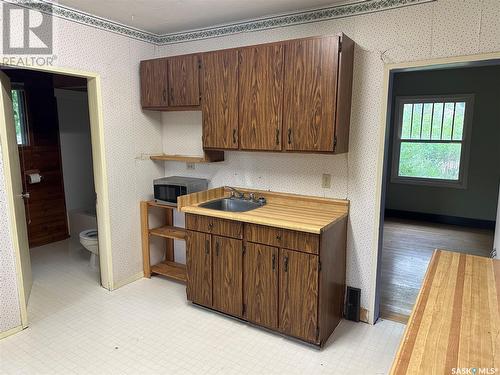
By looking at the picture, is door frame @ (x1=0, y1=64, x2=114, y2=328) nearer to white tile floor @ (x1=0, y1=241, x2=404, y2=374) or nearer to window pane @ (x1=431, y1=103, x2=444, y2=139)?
white tile floor @ (x1=0, y1=241, x2=404, y2=374)

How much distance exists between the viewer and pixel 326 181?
2869mm

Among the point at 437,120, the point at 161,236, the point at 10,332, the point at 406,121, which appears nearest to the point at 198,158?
the point at 161,236

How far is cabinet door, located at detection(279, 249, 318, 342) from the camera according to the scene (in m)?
2.37

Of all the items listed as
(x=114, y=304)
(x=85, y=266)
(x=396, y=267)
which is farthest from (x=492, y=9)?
(x=85, y=266)

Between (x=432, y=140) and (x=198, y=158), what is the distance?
4.59 meters

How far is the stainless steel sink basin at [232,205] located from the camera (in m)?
3.09

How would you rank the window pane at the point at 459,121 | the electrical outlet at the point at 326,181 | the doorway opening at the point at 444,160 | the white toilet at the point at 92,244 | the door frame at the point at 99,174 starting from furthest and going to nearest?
the window pane at the point at 459,121 → the doorway opening at the point at 444,160 → the white toilet at the point at 92,244 → the electrical outlet at the point at 326,181 → the door frame at the point at 99,174

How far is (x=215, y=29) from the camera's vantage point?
10.6 feet

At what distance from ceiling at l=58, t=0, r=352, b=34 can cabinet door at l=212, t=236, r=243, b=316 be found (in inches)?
72.4

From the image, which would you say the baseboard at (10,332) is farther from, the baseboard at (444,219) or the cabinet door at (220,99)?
the baseboard at (444,219)

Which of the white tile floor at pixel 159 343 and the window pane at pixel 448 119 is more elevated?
the window pane at pixel 448 119

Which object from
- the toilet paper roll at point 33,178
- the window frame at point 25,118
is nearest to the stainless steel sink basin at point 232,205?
the toilet paper roll at point 33,178

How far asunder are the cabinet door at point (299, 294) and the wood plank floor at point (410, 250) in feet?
2.93

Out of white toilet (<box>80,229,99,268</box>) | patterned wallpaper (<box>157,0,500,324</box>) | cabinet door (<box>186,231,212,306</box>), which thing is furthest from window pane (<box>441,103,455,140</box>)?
white toilet (<box>80,229,99,268</box>)
